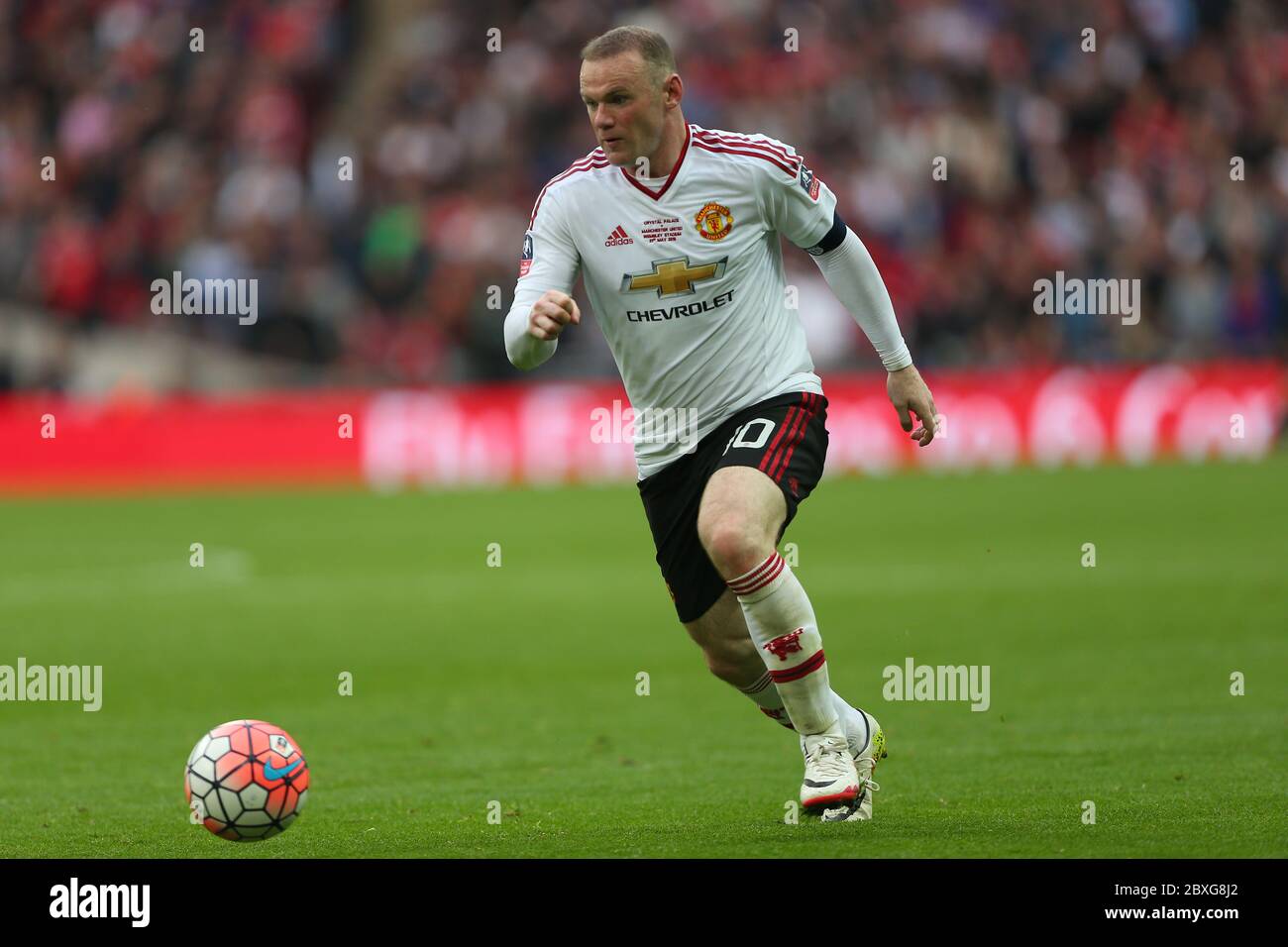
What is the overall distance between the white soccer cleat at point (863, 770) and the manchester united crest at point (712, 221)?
6.21 ft

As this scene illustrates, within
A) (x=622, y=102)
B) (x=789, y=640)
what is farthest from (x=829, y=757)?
(x=622, y=102)

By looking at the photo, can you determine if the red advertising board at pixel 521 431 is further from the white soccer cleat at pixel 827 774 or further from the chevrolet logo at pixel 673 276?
the white soccer cleat at pixel 827 774

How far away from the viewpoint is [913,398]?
7.32 metres

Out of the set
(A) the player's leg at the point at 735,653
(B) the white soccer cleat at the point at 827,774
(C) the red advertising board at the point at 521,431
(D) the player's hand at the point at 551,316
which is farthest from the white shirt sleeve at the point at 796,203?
(C) the red advertising board at the point at 521,431

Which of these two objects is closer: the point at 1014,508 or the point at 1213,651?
the point at 1213,651

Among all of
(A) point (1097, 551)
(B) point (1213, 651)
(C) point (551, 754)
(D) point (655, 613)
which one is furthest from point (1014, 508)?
(C) point (551, 754)

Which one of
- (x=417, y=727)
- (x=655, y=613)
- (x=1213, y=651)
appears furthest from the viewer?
(x=655, y=613)

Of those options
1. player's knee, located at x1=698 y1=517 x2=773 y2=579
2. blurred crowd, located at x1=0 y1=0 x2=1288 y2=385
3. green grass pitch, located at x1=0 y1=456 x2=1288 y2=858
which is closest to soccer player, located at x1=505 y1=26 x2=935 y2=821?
player's knee, located at x1=698 y1=517 x2=773 y2=579

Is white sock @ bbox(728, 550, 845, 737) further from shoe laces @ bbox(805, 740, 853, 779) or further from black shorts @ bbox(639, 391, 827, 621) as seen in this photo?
black shorts @ bbox(639, 391, 827, 621)

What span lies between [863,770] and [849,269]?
186 cm

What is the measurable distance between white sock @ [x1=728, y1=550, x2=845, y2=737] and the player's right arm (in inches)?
42.0

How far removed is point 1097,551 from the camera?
16.8 metres

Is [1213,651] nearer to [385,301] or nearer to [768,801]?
[768,801]

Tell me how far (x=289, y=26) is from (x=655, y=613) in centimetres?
1852
